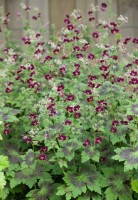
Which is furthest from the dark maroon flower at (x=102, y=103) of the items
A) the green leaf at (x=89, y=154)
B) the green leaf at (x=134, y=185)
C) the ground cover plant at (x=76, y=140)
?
the green leaf at (x=134, y=185)

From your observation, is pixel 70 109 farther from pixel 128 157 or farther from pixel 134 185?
pixel 134 185

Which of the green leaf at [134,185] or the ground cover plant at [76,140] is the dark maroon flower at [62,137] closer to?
the ground cover plant at [76,140]

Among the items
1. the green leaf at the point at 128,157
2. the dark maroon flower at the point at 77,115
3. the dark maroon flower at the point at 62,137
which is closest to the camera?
the green leaf at the point at 128,157

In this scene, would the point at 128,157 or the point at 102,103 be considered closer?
the point at 128,157

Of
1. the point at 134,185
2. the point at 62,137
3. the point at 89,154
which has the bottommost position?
the point at 134,185

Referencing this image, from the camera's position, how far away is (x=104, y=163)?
373 centimetres

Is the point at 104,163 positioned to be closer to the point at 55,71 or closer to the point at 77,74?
the point at 77,74

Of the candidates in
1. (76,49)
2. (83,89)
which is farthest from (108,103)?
(76,49)

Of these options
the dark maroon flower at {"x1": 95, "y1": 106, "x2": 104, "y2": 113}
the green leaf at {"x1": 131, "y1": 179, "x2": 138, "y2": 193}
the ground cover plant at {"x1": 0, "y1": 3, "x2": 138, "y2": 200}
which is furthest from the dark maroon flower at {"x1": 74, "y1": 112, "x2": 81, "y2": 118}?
the green leaf at {"x1": 131, "y1": 179, "x2": 138, "y2": 193}

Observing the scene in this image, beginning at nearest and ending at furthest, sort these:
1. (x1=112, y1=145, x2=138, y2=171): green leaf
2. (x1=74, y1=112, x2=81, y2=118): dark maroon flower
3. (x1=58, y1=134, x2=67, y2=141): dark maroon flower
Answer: (x1=112, y1=145, x2=138, y2=171): green leaf < (x1=58, y1=134, x2=67, y2=141): dark maroon flower < (x1=74, y1=112, x2=81, y2=118): dark maroon flower

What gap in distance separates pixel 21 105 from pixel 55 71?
1.86ft

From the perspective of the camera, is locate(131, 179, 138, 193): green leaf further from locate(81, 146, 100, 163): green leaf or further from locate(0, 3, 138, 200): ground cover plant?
A: locate(81, 146, 100, 163): green leaf

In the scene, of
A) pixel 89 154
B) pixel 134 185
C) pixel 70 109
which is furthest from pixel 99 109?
pixel 134 185

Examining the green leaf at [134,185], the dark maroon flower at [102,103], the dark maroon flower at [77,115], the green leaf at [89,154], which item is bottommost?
the green leaf at [134,185]
